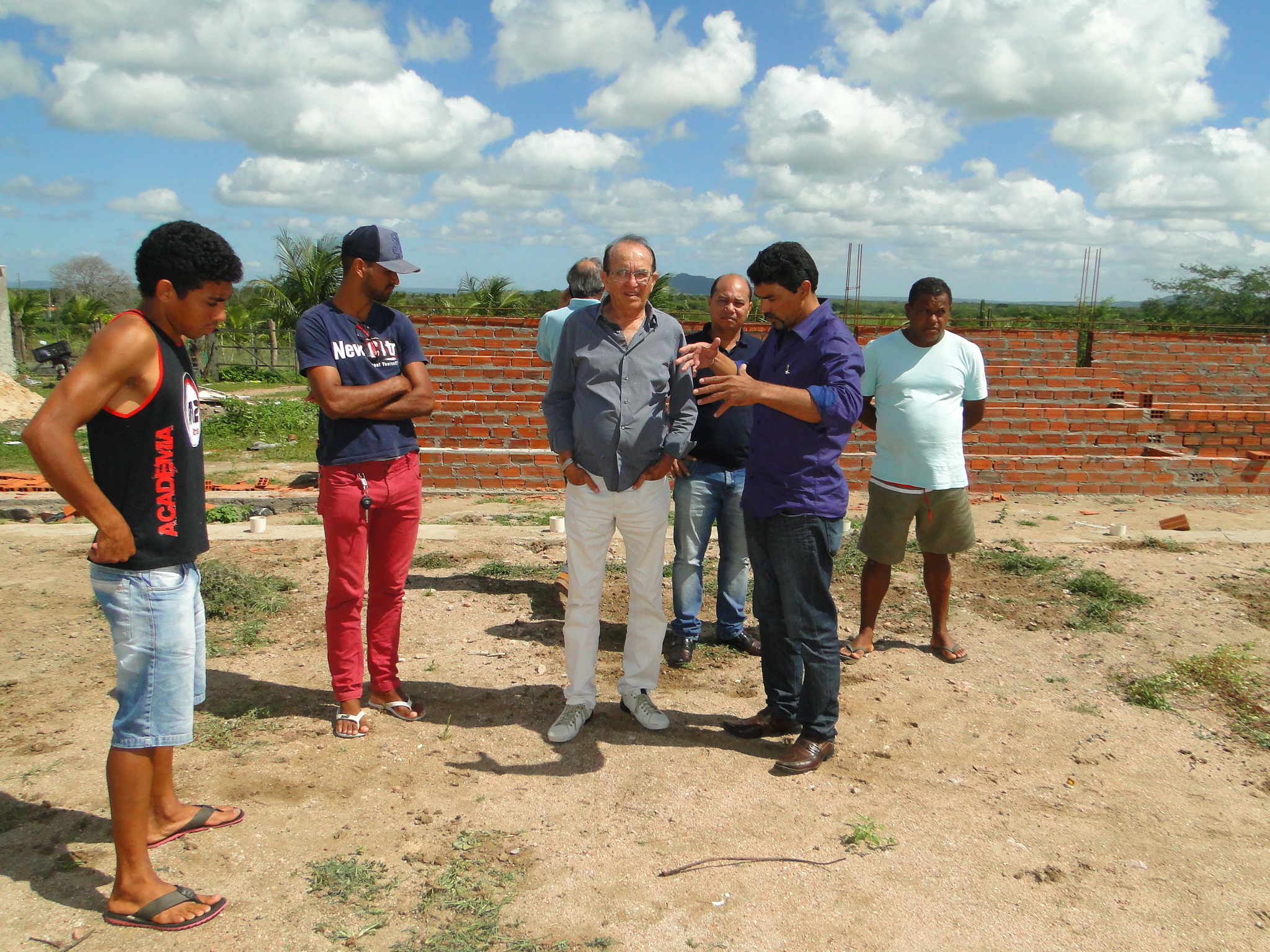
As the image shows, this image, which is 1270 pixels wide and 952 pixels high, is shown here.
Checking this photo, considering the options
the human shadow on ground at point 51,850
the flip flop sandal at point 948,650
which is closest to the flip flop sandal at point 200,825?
the human shadow on ground at point 51,850

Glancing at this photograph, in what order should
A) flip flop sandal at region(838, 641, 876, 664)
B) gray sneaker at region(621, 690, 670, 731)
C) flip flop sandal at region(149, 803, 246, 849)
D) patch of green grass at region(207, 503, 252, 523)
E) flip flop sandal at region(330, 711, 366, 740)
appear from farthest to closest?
patch of green grass at region(207, 503, 252, 523) < flip flop sandal at region(838, 641, 876, 664) < gray sneaker at region(621, 690, 670, 731) < flip flop sandal at region(330, 711, 366, 740) < flip flop sandal at region(149, 803, 246, 849)

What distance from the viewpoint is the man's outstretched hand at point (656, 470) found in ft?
11.0

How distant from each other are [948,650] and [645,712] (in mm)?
1821

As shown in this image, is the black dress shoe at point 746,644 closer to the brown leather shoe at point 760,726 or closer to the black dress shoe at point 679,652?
the black dress shoe at point 679,652

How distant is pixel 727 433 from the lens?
13.7 ft

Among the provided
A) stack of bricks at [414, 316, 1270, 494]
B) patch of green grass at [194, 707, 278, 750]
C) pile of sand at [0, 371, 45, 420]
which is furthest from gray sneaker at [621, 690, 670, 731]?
pile of sand at [0, 371, 45, 420]

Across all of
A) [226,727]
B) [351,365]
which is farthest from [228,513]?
[351,365]

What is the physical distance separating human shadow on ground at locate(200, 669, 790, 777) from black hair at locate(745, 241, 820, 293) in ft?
6.09

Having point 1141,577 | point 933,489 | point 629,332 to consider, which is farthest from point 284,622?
point 1141,577

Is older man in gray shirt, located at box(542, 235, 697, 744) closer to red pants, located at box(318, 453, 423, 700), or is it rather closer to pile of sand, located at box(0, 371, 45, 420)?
red pants, located at box(318, 453, 423, 700)

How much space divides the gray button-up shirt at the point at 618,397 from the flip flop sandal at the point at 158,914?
1.89 m

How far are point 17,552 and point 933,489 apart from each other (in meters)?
6.10

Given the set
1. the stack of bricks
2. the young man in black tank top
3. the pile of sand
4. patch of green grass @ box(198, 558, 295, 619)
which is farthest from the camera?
the pile of sand

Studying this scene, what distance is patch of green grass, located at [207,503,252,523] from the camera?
7.48m
